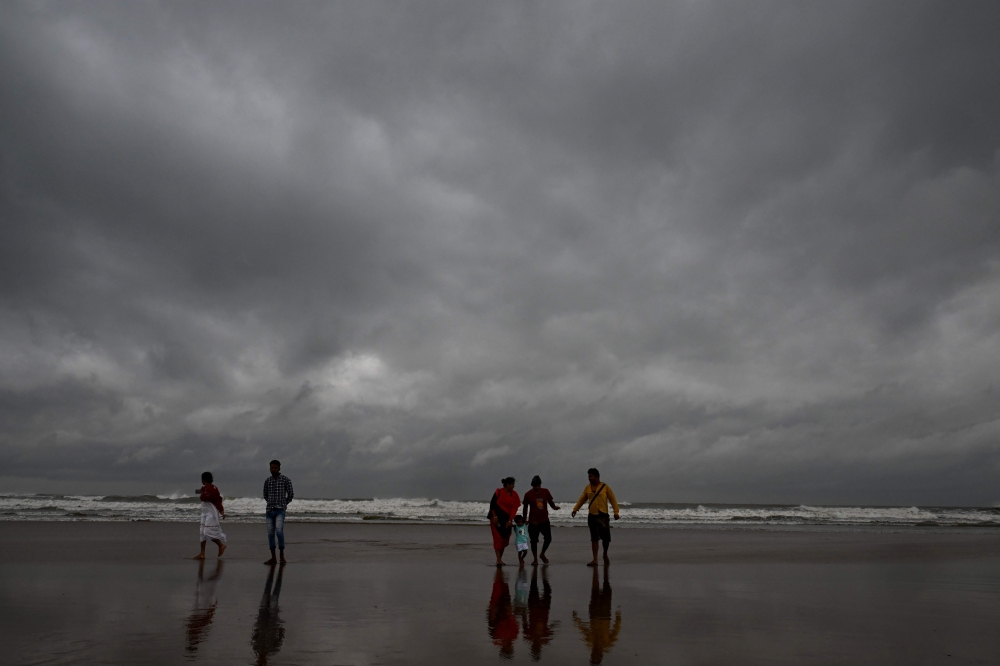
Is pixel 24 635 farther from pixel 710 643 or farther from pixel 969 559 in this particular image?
pixel 969 559

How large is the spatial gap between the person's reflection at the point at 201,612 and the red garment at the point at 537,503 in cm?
685

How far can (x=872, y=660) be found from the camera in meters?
6.22

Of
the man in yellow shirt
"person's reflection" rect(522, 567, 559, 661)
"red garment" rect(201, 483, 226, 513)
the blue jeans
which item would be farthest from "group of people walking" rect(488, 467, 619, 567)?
"red garment" rect(201, 483, 226, 513)

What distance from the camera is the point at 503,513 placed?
47.8ft

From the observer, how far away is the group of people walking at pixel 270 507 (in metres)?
14.1

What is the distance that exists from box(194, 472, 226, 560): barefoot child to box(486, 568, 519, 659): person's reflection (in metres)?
7.87

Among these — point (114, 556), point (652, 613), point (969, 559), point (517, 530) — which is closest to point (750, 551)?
point (969, 559)

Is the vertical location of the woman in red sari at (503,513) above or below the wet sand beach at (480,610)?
above

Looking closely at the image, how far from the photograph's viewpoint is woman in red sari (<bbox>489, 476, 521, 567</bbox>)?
1452cm

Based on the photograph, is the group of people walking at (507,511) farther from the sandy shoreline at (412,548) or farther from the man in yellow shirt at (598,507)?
the sandy shoreline at (412,548)

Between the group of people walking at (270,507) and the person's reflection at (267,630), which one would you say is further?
the group of people walking at (270,507)

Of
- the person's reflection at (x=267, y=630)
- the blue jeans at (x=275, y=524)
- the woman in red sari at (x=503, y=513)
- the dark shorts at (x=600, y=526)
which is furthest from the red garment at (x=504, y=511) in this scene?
the person's reflection at (x=267, y=630)

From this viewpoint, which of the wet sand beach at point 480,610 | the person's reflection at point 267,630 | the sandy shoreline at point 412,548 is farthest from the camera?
the sandy shoreline at point 412,548

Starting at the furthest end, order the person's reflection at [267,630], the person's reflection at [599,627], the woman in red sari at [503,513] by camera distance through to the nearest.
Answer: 1. the woman in red sari at [503,513]
2. the person's reflection at [599,627]
3. the person's reflection at [267,630]
